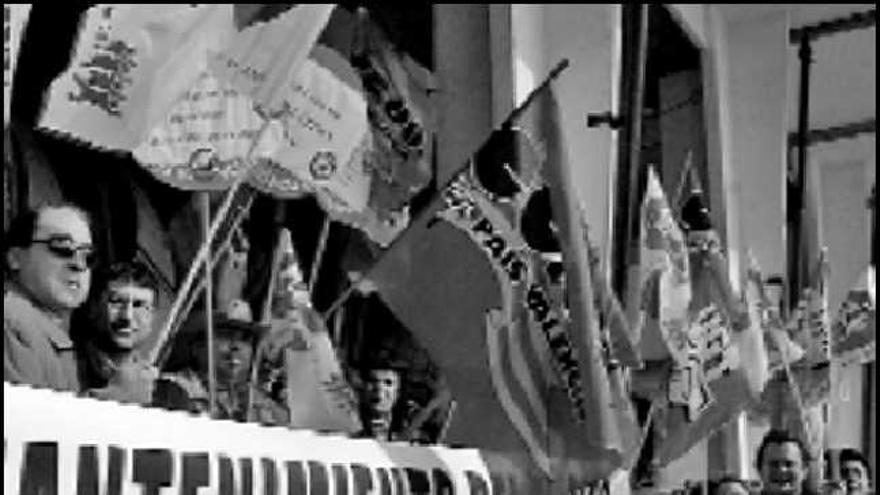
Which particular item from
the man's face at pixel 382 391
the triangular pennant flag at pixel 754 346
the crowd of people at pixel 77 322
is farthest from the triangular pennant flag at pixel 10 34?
the triangular pennant flag at pixel 754 346

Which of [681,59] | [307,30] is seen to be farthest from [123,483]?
[681,59]

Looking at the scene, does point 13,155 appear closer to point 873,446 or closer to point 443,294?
point 443,294

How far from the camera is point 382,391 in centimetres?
461

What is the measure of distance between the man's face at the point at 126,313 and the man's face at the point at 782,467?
2897mm

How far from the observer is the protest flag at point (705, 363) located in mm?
5254

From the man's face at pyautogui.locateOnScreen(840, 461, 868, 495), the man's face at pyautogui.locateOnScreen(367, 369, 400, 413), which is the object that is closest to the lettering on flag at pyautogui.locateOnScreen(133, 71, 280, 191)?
the man's face at pyautogui.locateOnScreen(367, 369, 400, 413)

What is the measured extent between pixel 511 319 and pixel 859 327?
5342mm

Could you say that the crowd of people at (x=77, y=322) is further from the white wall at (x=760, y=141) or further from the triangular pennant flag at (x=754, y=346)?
the white wall at (x=760, y=141)

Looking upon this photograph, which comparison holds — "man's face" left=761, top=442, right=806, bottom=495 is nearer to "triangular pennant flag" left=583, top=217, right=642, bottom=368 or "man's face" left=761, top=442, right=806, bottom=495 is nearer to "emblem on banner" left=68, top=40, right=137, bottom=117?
"triangular pennant flag" left=583, top=217, right=642, bottom=368

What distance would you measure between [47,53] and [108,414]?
2577 millimetres

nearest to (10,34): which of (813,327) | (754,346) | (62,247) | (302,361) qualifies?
(62,247)

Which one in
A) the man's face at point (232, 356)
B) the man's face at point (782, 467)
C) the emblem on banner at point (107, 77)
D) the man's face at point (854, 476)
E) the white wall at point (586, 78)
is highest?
the white wall at point (586, 78)

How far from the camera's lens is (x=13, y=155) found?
4.64m

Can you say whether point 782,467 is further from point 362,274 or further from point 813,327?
point 813,327
